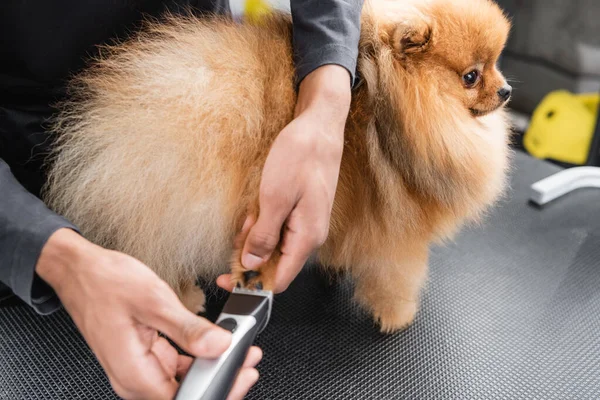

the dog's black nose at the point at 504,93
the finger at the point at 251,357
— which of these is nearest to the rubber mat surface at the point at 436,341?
the finger at the point at 251,357

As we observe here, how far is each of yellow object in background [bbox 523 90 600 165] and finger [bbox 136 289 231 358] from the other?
6.04 ft

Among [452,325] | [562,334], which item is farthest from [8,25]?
[562,334]

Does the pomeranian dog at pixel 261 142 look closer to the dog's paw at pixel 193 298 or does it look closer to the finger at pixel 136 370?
the dog's paw at pixel 193 298

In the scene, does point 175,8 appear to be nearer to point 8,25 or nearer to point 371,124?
point 8,25

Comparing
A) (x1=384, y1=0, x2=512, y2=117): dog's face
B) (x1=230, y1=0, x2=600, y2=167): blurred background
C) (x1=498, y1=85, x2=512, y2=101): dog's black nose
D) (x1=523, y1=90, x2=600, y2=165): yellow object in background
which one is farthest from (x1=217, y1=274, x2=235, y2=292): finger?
(x1=523, y1=90, x2=600, y2=165): yellow object in background

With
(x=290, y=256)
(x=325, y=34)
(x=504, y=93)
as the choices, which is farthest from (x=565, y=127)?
(x=290, y=256)

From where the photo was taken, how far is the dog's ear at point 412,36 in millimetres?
639

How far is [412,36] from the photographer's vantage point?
0.64m

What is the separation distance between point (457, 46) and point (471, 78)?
0.18 ft

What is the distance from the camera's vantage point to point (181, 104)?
22.0 inches

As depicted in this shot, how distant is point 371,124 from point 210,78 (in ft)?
0.69

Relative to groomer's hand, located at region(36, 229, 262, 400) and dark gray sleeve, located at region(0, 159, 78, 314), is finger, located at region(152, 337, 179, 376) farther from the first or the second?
dark gray sleeve, located at region(0, 159, 78, 314)

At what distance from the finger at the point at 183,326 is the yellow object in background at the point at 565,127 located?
1842 millimetres

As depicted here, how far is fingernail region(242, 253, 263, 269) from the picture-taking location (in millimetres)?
518
